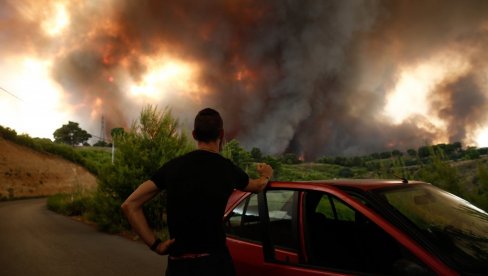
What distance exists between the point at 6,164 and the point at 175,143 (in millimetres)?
41845

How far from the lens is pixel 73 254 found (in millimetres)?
9062

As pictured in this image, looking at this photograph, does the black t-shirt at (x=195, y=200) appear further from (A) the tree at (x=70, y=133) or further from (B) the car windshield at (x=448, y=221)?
(A) the tree at (x=70, y=133)

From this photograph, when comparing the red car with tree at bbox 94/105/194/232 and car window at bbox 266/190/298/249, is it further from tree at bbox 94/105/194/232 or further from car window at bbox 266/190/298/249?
tree at bbox 94/105/194/232

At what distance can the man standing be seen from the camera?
2.29m

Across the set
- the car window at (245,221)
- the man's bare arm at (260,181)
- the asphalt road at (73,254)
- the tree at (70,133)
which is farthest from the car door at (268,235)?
the tree at (70,133)

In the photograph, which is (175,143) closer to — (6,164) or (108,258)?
(108,258)

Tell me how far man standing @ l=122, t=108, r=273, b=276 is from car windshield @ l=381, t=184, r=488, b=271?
1243 mm

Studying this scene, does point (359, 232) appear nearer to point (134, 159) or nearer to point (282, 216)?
point (282, 216)

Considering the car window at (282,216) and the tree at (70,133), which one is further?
the tree at (70,133)

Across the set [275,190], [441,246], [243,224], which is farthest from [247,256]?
[441,246]

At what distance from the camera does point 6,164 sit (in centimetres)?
4597

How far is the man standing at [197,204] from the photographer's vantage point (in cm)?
229

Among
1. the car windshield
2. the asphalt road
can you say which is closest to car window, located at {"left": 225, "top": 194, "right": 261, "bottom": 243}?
the car windshield

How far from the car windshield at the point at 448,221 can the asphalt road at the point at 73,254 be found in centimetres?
529
